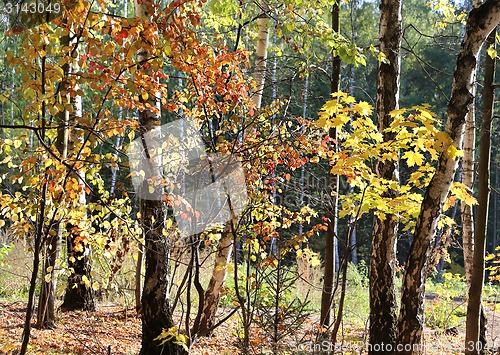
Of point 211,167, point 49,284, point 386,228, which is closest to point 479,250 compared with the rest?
point 386,228

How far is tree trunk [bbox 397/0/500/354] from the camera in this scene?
3145 mm

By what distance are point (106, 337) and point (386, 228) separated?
2862 mm

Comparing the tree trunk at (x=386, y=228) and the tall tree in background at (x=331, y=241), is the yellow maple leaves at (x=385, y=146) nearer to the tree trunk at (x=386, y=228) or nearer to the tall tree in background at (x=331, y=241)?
the tree trunk at (x=386, y=228)

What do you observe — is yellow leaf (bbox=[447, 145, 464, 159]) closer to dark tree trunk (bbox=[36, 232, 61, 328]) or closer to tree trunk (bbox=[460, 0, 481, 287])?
tree trunk (bbox=[460, 0, 481, 287])

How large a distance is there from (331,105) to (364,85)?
666 inches

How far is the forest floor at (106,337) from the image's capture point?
14.4ft

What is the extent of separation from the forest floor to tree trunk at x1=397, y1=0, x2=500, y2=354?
21.8 inches

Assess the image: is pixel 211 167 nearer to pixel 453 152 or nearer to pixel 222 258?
pixel 453 152

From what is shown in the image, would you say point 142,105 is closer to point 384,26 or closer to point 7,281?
point 384,26

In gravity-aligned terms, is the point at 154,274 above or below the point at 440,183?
below

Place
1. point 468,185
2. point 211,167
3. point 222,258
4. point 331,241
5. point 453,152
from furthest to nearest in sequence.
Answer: point 222,258 < point 331,241 < point 468,185 < point 211,167 < point 453,152

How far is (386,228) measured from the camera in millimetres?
4301

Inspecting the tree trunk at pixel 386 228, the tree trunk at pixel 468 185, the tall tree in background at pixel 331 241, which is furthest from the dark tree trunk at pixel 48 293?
the tree trunk at pixel 468 185

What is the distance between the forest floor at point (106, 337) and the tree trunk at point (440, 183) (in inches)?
21.8
